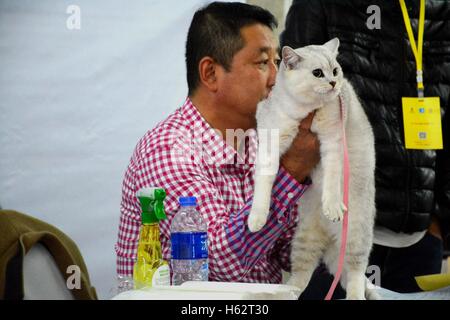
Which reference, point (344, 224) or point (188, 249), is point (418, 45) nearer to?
point (344, 224)

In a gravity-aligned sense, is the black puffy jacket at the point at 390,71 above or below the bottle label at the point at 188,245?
above

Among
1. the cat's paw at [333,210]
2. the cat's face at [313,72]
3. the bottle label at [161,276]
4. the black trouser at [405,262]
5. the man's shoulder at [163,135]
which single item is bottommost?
the black trouser at [405,262]

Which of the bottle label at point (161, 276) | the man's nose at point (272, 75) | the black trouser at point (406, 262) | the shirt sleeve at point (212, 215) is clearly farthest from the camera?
the black trouser at point (406, 262)

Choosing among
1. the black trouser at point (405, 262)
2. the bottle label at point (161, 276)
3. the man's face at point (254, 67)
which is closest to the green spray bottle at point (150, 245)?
the bottle label at point (161, 276)

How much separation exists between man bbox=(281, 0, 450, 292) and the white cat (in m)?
0.18

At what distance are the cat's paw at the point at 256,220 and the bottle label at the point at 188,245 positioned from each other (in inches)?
3.8

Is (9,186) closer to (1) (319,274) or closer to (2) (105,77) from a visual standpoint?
(2) (105,77)

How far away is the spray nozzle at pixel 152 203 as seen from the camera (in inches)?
44.4

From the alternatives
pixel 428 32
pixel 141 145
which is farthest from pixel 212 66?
pixel 428 32

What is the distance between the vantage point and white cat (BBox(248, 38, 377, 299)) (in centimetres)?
114

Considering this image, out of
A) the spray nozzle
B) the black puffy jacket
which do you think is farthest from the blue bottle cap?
the black puffy jacket

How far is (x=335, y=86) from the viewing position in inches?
44.6

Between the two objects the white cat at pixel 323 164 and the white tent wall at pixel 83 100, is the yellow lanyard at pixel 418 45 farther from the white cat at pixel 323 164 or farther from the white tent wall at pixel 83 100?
the white tent wall at pixel 83 100

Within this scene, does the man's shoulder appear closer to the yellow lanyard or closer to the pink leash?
the pink leash
